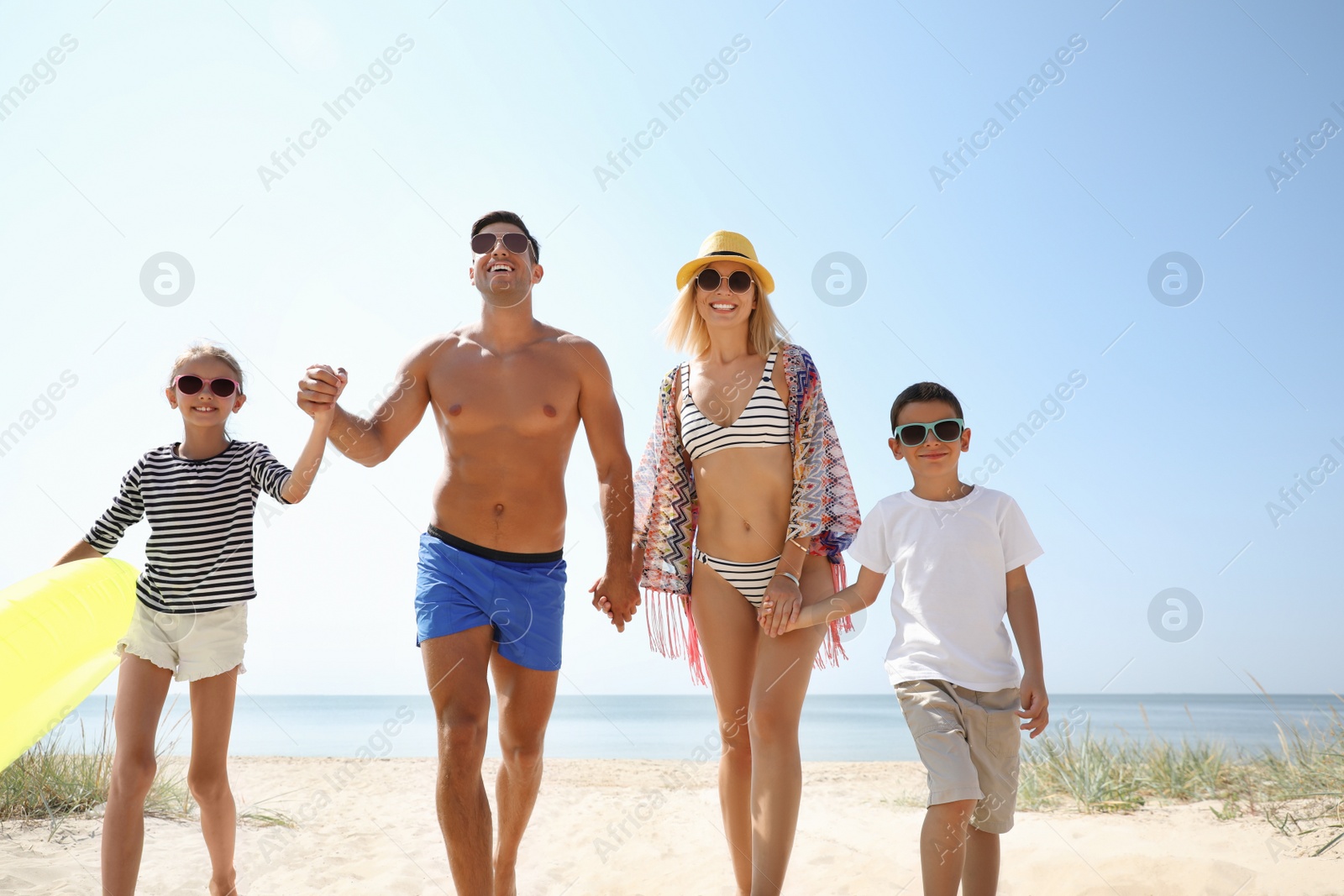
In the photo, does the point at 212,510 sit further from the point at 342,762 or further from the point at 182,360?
the point at 342,762

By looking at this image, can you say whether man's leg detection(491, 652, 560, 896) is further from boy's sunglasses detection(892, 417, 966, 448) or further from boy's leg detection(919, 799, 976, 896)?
boy's sunglasses detection(892, 417, 966, 448)

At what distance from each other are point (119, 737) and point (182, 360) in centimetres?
164

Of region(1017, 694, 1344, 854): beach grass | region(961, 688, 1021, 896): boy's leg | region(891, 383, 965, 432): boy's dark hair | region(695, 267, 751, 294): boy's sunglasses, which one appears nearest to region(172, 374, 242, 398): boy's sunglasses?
region(695, 267, 751, 294): boy's sunglasses

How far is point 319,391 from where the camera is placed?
3.50 metres

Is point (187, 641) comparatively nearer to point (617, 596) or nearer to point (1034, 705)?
point (617, 596)

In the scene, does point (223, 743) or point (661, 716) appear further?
point (661, 716)

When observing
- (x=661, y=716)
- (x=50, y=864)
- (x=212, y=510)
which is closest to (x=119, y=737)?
(x=212, y=510)

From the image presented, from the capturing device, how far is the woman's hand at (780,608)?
368 centimetres

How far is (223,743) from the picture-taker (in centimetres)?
376

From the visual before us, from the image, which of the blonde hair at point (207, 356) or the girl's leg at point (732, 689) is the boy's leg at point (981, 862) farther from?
the blonde hair at point (207, 356)

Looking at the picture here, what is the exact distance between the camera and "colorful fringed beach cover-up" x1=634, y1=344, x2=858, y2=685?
394 centimetres

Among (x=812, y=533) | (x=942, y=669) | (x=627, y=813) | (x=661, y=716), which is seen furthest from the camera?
(x=661, y=716)

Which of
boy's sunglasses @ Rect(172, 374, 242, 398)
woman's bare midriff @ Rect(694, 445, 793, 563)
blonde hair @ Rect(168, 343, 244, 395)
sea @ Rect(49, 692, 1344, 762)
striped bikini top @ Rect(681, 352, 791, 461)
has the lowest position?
sea @ Rect(49, 692, 1344, 762)

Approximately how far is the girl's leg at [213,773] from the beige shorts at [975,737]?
9.28 ft
